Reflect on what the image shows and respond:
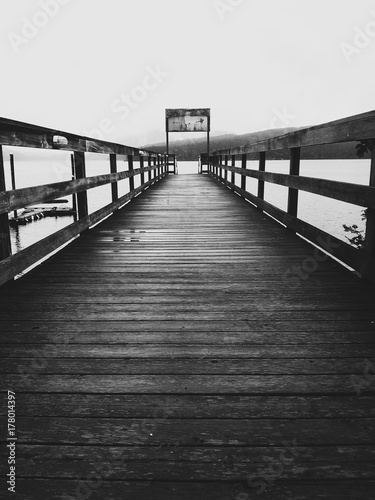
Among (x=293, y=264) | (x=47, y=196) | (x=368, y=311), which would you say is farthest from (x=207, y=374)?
(x=47, y=196)

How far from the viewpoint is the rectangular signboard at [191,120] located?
82.8 feet

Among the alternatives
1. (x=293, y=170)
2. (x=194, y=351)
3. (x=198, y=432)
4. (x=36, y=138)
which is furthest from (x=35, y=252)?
(x=293, y=170)

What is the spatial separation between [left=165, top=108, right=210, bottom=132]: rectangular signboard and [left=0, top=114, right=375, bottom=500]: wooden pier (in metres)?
22.4

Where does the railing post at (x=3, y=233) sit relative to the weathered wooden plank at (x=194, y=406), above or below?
above

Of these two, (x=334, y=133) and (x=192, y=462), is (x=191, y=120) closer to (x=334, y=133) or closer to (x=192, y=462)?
(x=334, y=133)

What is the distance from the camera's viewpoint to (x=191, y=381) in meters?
2.01

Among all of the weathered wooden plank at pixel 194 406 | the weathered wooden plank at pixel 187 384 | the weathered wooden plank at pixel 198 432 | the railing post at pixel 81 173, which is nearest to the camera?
the weathered wooden plank at pixel 198 432

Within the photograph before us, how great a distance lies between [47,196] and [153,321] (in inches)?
78.2

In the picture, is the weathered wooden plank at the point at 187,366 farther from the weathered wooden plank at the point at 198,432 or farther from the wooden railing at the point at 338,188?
the wooden railing at the point at 338,188

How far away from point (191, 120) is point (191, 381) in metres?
24.8

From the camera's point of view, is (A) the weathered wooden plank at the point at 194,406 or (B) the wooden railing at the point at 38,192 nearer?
(A) the weathered wooden plank at the point at 194,406

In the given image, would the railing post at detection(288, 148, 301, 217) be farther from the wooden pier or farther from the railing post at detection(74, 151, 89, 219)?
the railing post at detection(74, 151, 89, 219)

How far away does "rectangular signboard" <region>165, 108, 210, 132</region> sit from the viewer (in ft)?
82.8

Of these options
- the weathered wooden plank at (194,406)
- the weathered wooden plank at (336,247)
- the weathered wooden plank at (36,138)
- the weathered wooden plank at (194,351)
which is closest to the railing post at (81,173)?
the weathered wooden plank at (36,138)
